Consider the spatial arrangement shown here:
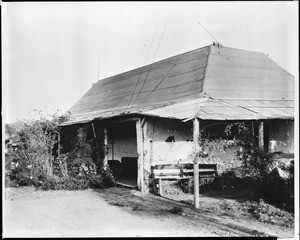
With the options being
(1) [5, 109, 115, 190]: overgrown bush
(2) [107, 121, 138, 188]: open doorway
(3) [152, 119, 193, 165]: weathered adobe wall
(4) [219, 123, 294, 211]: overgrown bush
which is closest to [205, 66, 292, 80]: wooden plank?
Result: (3) [152, 119, 193, 165]: weathered adobe wall

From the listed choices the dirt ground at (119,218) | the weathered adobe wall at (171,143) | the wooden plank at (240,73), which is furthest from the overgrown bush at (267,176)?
the wooden plank at (240,73)

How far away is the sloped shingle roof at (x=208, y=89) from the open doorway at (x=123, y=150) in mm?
822

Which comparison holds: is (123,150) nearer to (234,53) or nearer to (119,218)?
(119,218)

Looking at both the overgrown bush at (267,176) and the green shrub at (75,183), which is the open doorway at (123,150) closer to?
the green shrub at (75,183)

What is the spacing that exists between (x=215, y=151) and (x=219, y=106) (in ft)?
6.81

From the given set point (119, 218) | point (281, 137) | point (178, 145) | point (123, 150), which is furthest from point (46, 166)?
point (281, 137)

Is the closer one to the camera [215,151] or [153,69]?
[215,151]

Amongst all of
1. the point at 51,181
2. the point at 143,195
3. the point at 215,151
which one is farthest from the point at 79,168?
the point at 215,151

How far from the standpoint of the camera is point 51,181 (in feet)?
38.9

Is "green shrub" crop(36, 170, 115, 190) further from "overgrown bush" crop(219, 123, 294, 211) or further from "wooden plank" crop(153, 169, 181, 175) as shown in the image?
"overgrown bush" crop(219, 123, 294, 211)

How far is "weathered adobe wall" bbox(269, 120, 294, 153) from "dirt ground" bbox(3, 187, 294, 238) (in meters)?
4.00

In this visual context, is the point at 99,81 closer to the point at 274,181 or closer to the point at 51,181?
the point at 51,181

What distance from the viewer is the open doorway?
44.5ft

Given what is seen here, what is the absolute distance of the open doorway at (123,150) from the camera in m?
13.6
